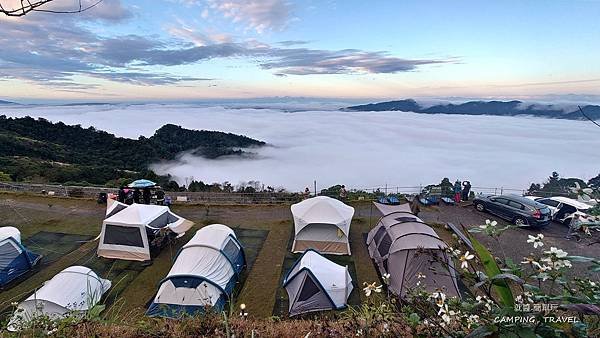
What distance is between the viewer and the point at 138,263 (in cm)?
961

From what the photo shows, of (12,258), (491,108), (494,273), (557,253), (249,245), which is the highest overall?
(491,108)

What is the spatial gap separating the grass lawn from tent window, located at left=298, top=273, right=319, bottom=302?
2.70 ft

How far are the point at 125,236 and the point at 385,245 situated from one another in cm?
775

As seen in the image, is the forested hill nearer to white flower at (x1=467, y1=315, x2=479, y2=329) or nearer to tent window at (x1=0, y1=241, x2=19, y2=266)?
tent window at (x1=0, y1=241, x2=19, y2=266)

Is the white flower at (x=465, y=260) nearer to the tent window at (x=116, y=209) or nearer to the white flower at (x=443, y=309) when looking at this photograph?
the white flower at (x=443, y=309)

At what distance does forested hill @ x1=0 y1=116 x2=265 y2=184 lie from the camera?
93.6 ft

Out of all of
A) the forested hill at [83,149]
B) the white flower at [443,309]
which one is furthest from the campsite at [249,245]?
the forested hill at [83,149]

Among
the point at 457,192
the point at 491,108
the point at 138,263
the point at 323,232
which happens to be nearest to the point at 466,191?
the point at 457,192

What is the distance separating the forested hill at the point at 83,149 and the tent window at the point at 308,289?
83.2 ft

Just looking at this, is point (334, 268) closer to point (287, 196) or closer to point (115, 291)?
point (115, 291)

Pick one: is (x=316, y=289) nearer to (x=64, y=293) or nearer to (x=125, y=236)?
(x=64, y=293)

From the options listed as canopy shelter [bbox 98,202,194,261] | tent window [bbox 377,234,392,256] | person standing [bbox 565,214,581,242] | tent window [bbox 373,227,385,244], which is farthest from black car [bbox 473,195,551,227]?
canopy shelter [bbox 98,202,194,261]

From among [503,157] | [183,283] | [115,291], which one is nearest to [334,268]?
[183,283]

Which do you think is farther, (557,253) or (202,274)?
(202,274)
